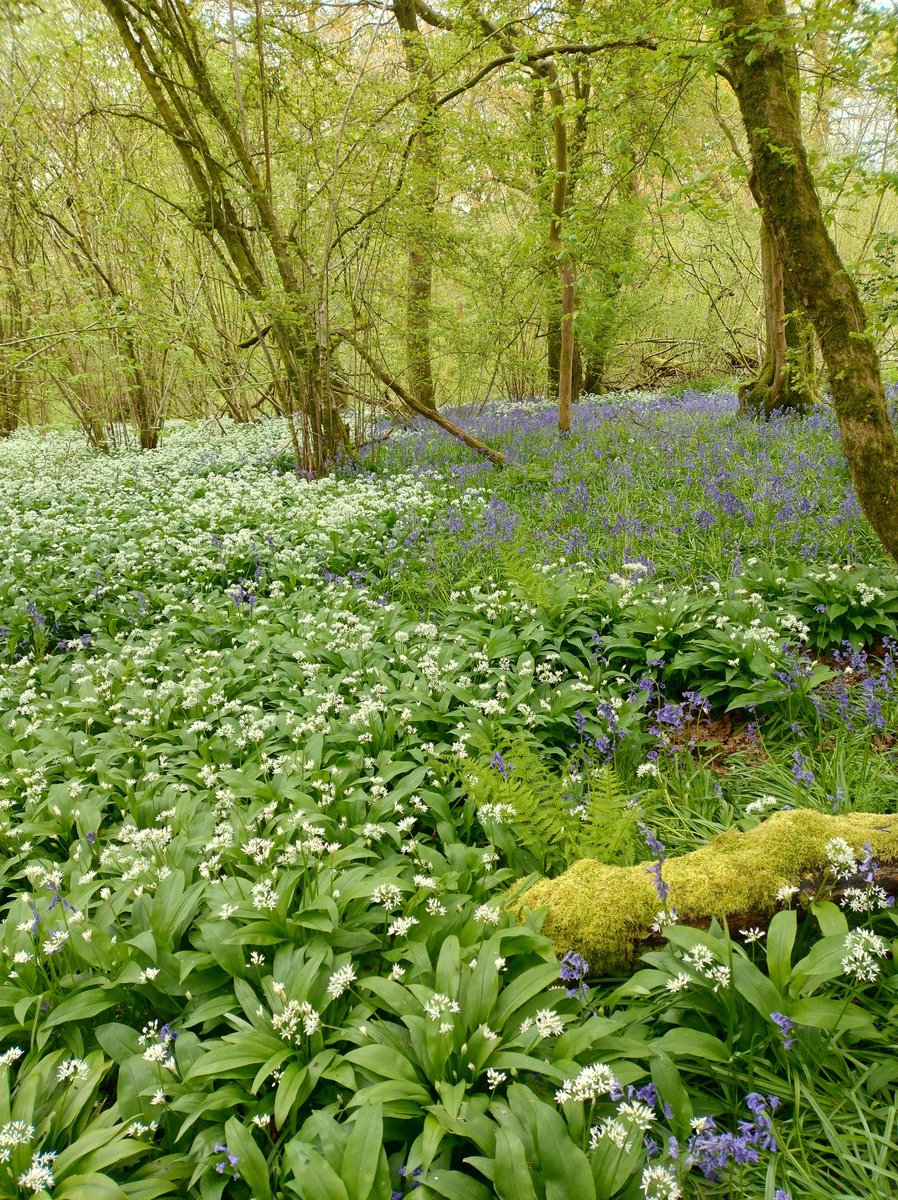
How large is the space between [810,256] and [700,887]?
11.1 ft

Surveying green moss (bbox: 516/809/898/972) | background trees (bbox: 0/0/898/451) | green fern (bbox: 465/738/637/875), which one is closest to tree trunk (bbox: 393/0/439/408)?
background trees (bbox: 0/0/898/451)

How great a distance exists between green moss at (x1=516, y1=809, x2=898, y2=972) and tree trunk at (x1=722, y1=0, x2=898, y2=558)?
2387 millimetres

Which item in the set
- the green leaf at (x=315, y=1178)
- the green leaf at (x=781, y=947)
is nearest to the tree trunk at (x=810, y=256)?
the green leaf at (x=781, y=947)

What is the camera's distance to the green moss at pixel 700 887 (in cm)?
203

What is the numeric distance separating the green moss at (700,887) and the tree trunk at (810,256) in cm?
239

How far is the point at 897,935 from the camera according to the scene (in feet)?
6.63

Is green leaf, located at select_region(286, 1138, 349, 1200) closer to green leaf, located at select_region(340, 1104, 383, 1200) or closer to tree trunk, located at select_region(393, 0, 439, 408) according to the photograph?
green leaf, located at select_region(340, 1104, 383, 1200)

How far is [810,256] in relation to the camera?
3.57 m

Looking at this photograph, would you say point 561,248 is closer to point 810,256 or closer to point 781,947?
point 810,256

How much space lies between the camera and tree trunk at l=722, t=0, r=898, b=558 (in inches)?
139

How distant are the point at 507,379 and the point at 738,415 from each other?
894 centimetres

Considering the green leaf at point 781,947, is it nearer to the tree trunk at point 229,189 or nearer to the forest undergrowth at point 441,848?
the forest undergrowth at point 441,848

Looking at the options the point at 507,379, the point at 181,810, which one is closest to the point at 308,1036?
the point at 181,810

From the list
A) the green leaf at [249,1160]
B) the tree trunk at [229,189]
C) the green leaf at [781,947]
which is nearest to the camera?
the green leaf at [249,1160]
